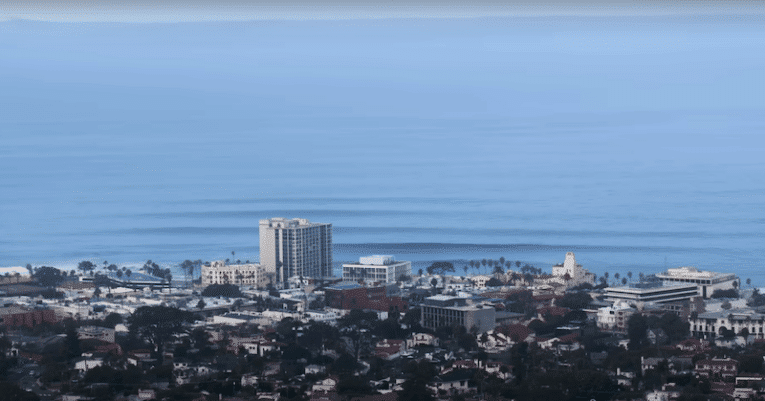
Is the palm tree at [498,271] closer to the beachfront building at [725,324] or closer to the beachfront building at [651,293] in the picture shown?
the beachfront building at [651,293]

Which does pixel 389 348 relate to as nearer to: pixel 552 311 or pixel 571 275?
pixel 552 311

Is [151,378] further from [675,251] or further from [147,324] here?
[675,251]

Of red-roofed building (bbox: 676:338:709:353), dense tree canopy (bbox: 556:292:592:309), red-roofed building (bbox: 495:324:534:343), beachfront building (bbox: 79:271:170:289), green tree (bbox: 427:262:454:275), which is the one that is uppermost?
green tree (bbox: 427:262:454:275)

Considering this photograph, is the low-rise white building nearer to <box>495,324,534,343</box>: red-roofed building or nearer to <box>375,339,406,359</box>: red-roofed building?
<box>375,339,406,359</box>: red-roofed building

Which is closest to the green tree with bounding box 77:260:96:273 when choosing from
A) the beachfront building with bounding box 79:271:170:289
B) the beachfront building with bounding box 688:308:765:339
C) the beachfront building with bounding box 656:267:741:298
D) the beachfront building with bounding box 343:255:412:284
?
the beachfront building with bounding box 79:271:170:289

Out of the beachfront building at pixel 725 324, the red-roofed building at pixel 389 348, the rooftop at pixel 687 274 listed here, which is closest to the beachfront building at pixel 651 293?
the rooftop at pixel 687 274

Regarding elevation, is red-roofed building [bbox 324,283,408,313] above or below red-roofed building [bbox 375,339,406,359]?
above
